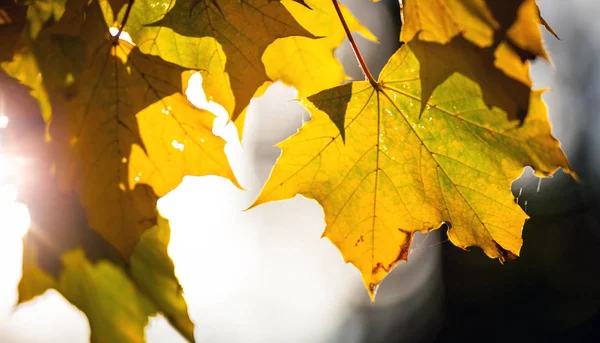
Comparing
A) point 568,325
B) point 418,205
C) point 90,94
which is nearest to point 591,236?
point 568,325

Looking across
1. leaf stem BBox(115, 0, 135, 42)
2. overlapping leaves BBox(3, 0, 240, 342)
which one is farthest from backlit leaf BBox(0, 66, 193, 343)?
leaf stem BBox(115, 0, 135, 42)

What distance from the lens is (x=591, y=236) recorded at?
218 inches

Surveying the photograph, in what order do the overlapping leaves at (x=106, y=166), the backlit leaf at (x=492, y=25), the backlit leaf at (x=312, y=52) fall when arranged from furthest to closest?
the backlit leaf at (x=312, y=52)
the overlapping leaves at (x=106, y=166)
the backlit leaf at (x=492, y=25)

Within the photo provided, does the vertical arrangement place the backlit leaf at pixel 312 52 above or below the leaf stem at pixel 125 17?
below

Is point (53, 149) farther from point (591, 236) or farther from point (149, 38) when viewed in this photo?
point (591, 236)

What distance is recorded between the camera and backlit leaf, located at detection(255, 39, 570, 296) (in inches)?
29.0

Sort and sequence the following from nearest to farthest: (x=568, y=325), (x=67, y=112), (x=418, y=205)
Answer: (x=67, y=112) < (x=418, y=205) < (x=568, y=325)

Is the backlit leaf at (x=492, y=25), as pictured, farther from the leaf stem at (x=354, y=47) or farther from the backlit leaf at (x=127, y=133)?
the backlit leaf at (x=127, y=133)

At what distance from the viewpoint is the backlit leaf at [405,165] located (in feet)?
2.42

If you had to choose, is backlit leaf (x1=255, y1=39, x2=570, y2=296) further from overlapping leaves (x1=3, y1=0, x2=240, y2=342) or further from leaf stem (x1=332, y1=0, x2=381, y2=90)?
overlapping leaves (x1=3, y1=0, x2=240, y2=342)

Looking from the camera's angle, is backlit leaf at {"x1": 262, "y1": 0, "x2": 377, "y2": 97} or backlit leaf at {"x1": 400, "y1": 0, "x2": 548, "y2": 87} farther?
backlit leaf at {"x1": 262, "y1": 0, "x2": 377, "y2": 97}

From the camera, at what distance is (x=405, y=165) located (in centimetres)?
84

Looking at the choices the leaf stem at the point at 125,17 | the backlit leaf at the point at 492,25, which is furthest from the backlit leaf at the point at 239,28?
the backlit leaf at the point at 492,25

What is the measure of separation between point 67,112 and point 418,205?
1.85 ft
